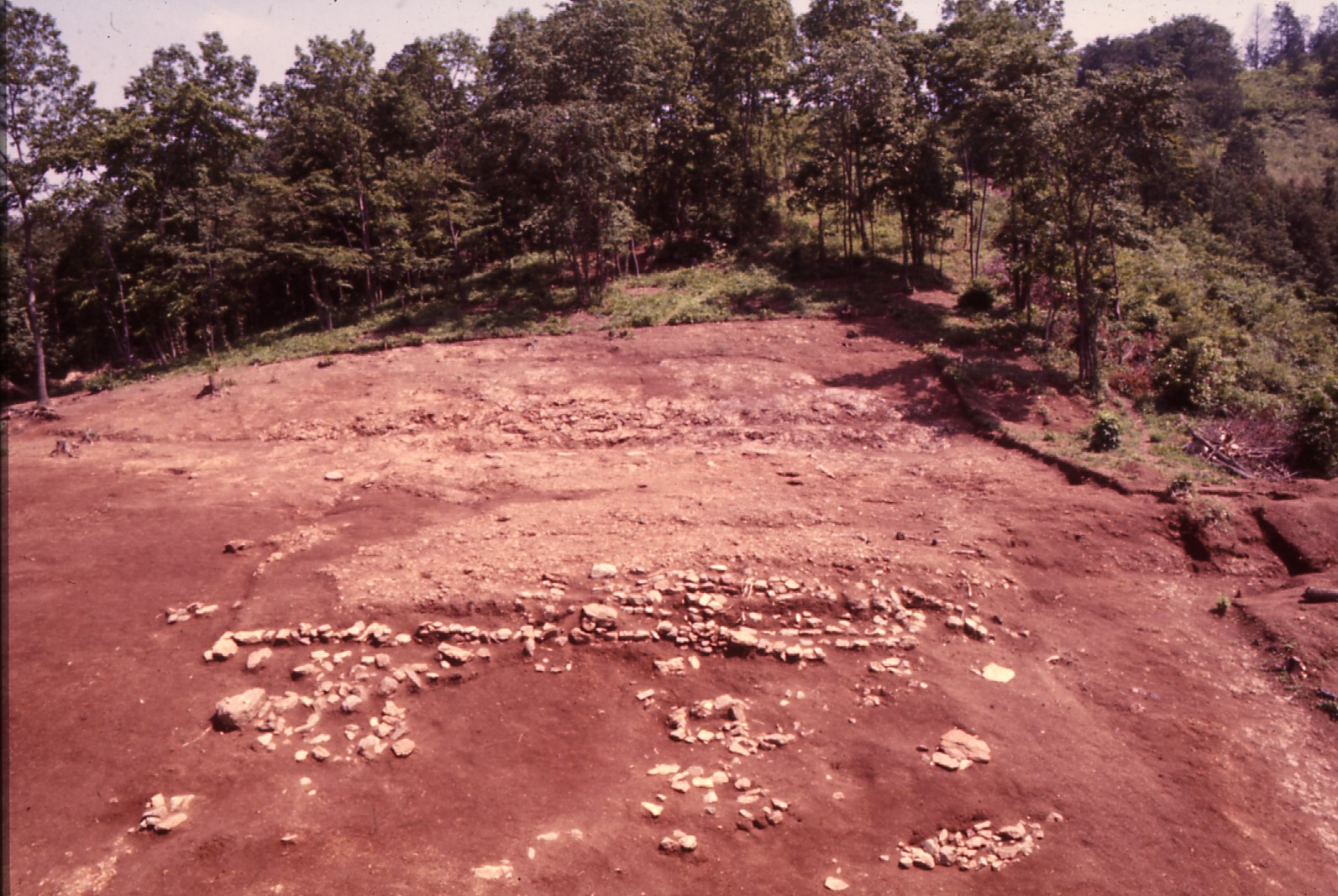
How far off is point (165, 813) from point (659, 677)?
4.41 m

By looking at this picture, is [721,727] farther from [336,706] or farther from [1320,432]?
[1320,432]

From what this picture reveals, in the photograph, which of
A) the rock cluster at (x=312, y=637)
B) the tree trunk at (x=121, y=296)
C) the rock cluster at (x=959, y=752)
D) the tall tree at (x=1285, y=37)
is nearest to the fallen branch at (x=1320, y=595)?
the rock cluster at (x=959, y=752)

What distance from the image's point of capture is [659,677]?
8.06 meters

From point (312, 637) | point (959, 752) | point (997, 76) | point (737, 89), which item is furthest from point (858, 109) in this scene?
point (312, 637)

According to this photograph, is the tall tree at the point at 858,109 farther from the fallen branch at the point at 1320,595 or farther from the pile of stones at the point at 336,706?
the pile of stones at the point at 336,706

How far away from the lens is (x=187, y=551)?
1027 cm

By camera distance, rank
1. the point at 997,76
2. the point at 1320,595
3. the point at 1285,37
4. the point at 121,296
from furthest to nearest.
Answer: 1. the point at 1285,37
2. the point at 121,296
3. the point at 997,76
4. the point at 1320,595

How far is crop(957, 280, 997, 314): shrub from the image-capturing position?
872 inches

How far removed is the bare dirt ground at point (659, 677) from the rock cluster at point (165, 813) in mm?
47

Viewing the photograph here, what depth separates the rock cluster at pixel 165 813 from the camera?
608cm

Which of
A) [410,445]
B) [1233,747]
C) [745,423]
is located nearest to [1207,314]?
[745,423]

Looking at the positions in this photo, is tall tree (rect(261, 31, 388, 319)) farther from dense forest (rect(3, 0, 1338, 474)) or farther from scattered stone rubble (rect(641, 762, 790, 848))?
scattered stone rubble (rect(641, 762, 790, 848))

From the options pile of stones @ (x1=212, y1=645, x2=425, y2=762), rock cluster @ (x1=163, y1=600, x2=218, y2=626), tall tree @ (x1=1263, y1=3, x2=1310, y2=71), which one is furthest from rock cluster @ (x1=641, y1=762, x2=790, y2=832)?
tall tree @ (x1=1263, y1=3, x2=1310, y2=71)

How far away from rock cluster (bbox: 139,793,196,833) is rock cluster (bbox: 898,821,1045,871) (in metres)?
5.74
